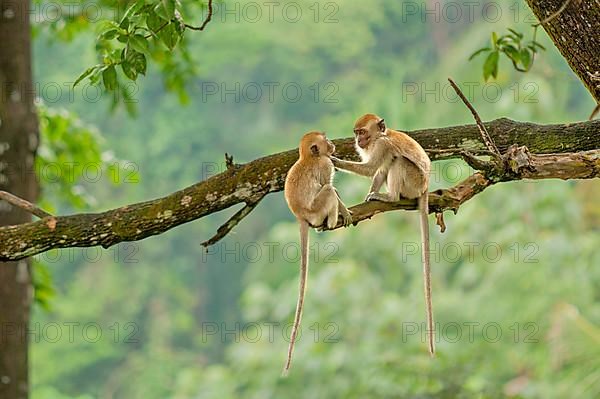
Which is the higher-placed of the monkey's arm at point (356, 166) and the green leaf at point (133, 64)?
the green leaf at point (133, 64)

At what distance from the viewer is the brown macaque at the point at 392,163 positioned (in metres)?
2.82

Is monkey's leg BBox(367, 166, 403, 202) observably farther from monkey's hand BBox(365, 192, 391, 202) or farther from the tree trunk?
the tree trunk

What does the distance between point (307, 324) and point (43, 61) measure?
648cm

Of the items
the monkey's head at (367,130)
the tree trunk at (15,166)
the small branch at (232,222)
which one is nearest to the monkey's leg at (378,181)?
the monkey's head at (367,130)

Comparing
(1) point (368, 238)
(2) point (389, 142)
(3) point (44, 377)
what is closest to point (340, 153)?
(2) point (389, 142)

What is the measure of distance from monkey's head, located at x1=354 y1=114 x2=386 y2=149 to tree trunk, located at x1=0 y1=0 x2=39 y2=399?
1.62m

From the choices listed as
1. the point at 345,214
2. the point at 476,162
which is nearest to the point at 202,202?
the point at 345,214

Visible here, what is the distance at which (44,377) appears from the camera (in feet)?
45.7

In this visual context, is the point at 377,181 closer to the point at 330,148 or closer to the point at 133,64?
the point at 330,148

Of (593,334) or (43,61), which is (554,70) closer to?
(593,334)

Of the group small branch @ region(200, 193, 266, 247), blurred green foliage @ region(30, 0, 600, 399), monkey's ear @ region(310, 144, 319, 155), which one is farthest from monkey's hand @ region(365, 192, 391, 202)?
blurred green foliage @ region(30, 0, 600, 399)

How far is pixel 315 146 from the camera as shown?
2854mm

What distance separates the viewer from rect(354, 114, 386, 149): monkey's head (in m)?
2.91

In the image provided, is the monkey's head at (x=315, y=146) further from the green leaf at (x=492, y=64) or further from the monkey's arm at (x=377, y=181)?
the green leaf at (x=492, y=64)
